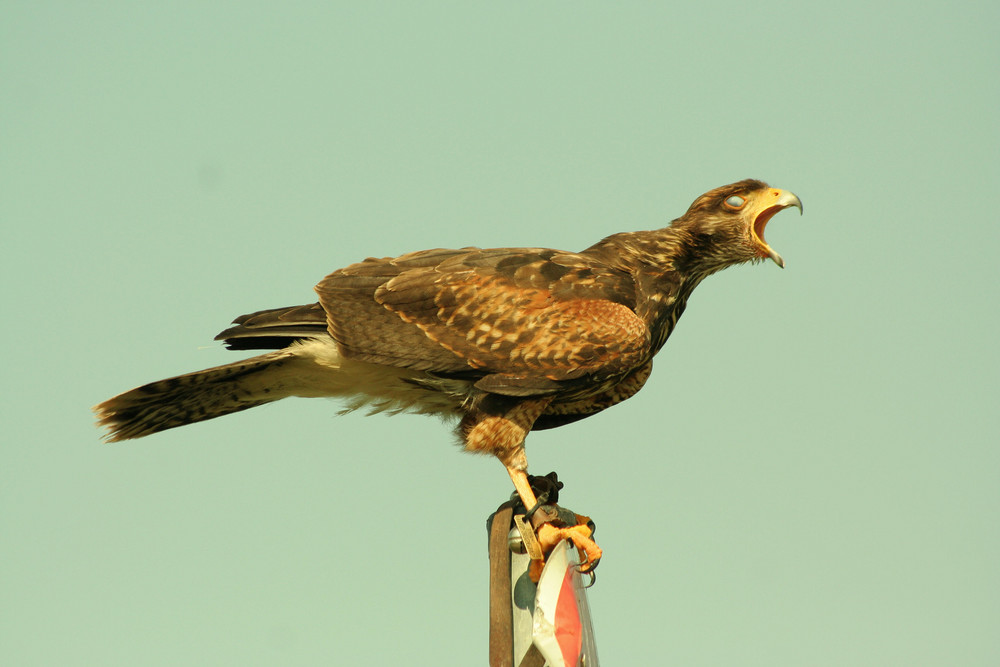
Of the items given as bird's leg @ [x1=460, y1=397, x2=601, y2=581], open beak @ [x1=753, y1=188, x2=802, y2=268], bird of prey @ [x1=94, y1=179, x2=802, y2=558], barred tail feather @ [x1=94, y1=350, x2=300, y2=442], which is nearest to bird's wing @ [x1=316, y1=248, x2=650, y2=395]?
bird of prey @ [x1=94, y1=179, x2=802, y2=558]

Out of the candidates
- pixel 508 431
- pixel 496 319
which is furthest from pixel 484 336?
pixel 508 431

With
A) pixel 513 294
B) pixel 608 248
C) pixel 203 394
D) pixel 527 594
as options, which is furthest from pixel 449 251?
pixel 527 594

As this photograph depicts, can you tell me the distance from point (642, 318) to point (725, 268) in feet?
2.45

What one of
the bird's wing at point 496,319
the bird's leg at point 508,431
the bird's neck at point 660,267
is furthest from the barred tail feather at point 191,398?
the bird's neck at point 660,267

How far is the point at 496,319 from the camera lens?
Answer: 5.35 m

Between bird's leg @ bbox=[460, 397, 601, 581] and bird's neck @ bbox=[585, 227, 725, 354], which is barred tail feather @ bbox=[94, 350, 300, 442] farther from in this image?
bird's neck @ bbox=[585, 227, 725, 354]

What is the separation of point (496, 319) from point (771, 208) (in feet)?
5.77

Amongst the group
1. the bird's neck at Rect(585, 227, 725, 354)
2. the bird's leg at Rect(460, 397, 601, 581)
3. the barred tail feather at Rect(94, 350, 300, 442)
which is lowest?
the bird's leg at Rect(460, 397, 601, 581)

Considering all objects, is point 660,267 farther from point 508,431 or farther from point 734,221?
point 508,431

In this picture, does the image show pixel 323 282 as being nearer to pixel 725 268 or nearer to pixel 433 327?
pixel 433 327

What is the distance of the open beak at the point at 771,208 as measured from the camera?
18.8ft

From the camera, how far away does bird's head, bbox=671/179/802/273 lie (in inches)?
227

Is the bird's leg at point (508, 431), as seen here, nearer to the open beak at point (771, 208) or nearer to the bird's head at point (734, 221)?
the bird's head at point (734, 221)

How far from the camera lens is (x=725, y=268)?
6051 millimetres
